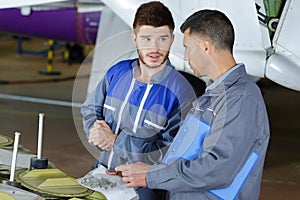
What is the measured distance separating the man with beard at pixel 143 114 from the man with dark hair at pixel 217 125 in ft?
1.59

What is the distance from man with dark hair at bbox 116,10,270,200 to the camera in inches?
101

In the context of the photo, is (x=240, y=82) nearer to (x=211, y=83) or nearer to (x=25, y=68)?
(x=211, y=83)

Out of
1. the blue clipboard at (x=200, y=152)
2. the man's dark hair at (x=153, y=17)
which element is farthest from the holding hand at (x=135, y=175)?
the man's dark hair at (x=153, y=17)

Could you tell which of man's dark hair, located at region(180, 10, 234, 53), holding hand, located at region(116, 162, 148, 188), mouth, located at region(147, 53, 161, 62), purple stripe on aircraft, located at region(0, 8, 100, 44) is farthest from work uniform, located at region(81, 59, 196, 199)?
purple stripe on aircraft, located at region(0, 8, 100, 44)

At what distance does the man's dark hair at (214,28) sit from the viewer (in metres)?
2.65

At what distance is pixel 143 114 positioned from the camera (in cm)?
328

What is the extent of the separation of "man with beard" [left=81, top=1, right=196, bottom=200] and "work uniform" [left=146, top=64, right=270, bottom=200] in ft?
1.69

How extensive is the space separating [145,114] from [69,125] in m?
5.65

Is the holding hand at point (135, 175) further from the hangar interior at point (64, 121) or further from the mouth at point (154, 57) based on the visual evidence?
the hangar interior at point (64, 121)

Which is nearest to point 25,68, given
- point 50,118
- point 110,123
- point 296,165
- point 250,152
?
point 50,118

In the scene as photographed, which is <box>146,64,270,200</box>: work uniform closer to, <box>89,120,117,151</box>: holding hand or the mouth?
the mouth

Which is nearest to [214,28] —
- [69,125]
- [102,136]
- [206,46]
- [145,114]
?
[206,46]

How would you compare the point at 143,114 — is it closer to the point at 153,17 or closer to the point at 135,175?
the point at 153,17

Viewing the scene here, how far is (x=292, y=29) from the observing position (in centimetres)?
572
